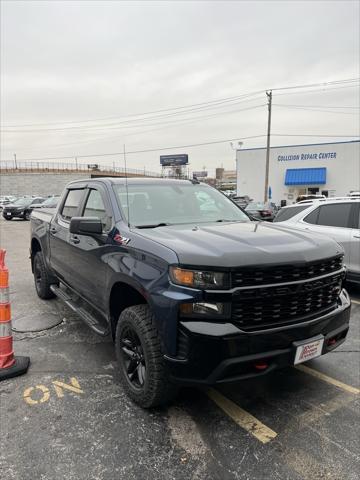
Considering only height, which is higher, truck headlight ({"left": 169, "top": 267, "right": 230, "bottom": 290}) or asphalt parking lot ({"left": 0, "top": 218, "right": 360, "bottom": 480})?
truck headlight ({"left": 169, "top": 267, "right": 230, "bottom": 290})

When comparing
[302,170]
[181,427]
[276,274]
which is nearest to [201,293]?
[276,274]

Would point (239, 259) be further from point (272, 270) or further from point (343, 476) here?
point (343, 476)

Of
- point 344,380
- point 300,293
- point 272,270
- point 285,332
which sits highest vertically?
point 272,270

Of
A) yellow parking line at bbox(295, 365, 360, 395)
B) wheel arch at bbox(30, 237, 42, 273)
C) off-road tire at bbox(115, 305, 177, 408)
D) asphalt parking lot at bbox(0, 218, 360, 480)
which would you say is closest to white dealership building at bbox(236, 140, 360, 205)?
wheel arch at bbox(30, 237, 42, 273)

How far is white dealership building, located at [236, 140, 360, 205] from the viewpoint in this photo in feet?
112

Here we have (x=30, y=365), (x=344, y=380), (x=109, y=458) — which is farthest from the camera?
(x=30, y=365)

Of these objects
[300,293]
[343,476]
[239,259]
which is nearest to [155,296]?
[239,259]

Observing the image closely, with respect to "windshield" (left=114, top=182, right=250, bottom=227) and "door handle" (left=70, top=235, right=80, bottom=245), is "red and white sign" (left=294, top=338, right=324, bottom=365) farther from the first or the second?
"door handle" (left=70, top=235, right=80, bottom=245)

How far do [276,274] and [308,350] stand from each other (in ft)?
2.15

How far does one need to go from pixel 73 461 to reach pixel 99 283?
4.98 ft

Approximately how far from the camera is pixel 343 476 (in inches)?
91.4

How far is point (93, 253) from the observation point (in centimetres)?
367

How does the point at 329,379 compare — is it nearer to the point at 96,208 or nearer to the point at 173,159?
the point at 96,208

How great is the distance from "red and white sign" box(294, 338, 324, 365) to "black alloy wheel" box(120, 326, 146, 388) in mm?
1138
